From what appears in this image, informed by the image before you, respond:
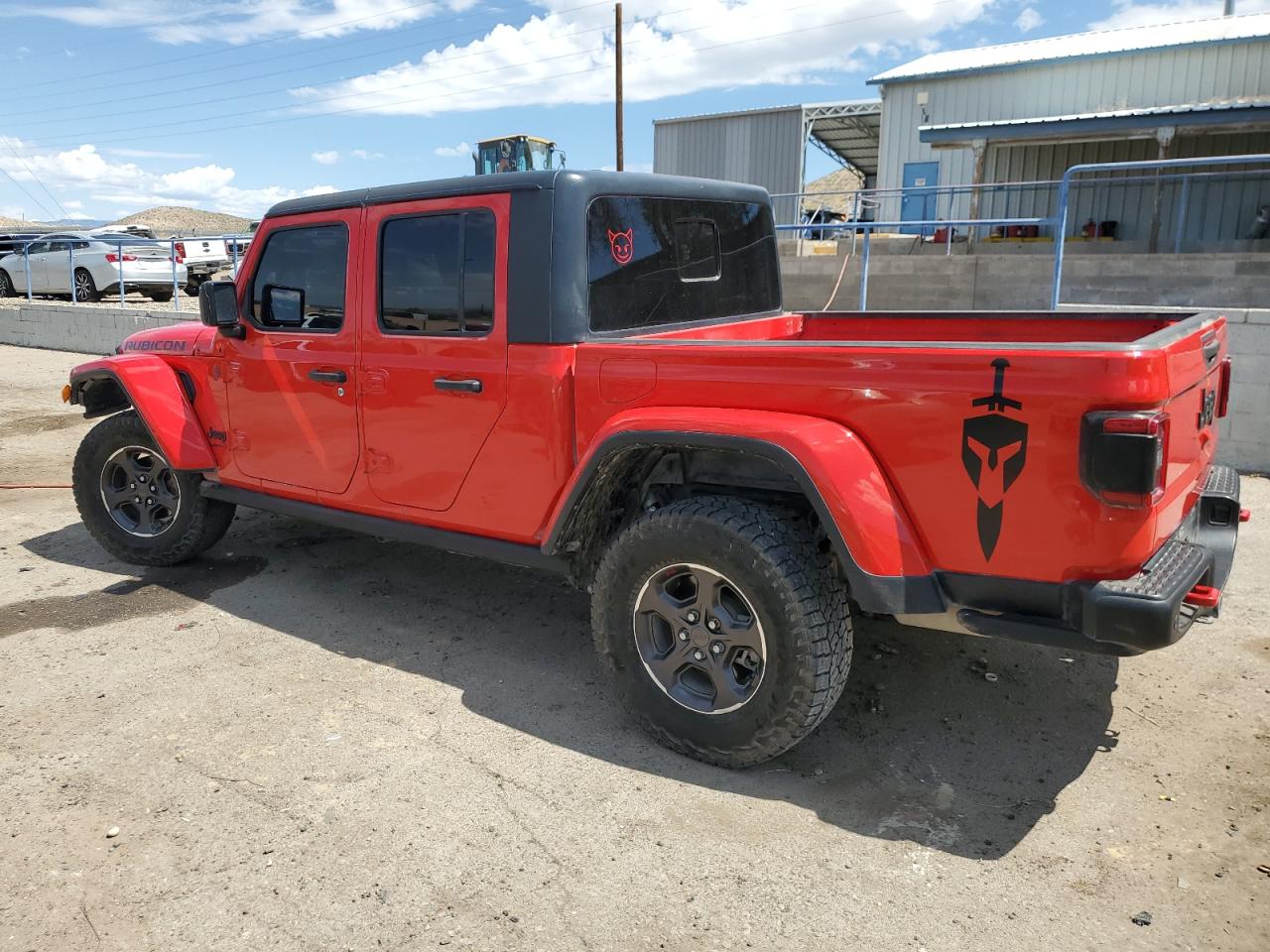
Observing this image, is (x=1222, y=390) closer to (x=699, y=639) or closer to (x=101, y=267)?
(x=699, y=639)

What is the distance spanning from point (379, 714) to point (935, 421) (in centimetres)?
228

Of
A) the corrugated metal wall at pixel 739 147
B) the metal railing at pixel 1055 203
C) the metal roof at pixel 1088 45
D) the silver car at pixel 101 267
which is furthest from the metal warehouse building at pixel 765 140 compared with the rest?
the silver car at pixel 101 267

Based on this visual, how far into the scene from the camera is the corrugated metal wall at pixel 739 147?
89.7 ft

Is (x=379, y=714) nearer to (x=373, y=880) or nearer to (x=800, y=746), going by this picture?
(x=373, y=880)

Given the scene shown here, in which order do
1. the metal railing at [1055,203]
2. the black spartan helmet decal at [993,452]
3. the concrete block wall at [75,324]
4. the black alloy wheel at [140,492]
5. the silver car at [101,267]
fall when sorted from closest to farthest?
the black spartan helmet decal at [993,452]
the black alloy wheel at [140,492]
the metal railing at [1055,203]
the concrete block wall at [75,324]
the silver car at [101,267]

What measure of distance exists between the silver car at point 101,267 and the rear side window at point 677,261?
48.4ft

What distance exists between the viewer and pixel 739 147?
2833cm

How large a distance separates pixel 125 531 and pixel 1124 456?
4902 mm

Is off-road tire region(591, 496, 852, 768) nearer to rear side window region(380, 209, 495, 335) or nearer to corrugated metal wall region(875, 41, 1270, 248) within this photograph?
rear side window region(380, 209, 495, 335)

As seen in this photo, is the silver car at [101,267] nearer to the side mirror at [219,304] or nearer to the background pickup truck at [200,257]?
the background pickup truck at [200,257]

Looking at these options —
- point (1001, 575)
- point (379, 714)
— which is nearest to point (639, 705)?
point (379, 714)

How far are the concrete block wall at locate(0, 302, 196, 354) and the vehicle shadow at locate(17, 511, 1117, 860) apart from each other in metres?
10.1

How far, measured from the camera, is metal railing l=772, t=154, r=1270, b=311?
8.16m

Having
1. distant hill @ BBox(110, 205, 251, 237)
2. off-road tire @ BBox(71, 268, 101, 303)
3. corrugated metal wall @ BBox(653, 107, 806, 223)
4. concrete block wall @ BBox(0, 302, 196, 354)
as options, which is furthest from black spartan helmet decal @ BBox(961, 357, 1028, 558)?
distant hill @ BBox(110, 205, 251, 237)
